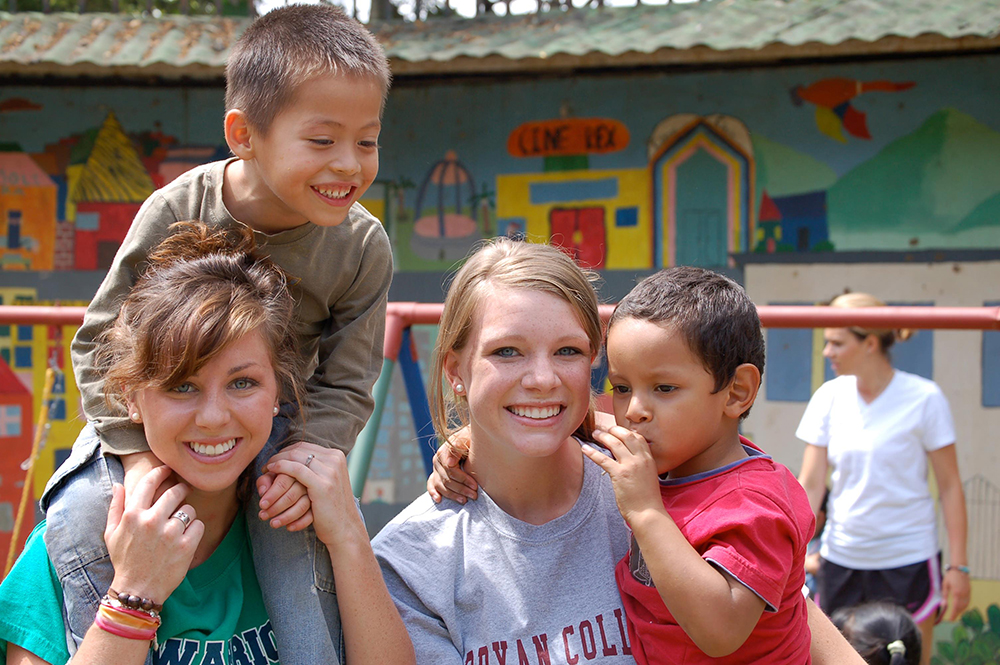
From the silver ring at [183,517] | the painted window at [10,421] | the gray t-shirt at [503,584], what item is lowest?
the painted window at [10,421]

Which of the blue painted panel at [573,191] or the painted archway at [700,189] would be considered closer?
the painted archway at [700,189]

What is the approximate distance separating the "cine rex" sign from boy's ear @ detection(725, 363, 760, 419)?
3507 mm

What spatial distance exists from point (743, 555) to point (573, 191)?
149 inches

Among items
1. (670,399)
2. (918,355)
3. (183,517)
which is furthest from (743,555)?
(918,355)

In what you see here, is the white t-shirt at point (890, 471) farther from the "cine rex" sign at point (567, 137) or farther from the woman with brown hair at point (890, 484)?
the "cine rex" sign at point (567, 137)

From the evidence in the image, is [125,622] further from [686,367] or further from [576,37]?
[576,37]

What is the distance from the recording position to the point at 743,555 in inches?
53.9

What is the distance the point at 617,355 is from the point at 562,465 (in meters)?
0.25

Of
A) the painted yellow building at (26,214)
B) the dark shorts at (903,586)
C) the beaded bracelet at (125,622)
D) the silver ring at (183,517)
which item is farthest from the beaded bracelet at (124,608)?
the painted yellow building at (26,214)

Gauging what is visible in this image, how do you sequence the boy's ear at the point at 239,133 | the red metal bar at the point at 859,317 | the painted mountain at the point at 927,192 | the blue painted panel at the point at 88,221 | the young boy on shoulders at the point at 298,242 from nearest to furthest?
the young boy on shoulders at the point at 298,242 < the boy's ear at the point at 239,133 < the red metal bar at the point at 859,317 < the painted mountain at the point at 927,192 < the blue painted panel at the point at 88,221

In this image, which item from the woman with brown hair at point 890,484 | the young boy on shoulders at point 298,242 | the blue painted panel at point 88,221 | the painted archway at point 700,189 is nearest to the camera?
the young boy on shoulders at point 298,242

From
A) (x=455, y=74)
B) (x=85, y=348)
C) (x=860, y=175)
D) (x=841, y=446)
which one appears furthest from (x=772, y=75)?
(x=85, y=348)

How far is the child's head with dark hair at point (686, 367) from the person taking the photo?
1527 millimetres

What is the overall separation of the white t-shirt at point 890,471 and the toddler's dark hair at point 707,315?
7.35 ft
